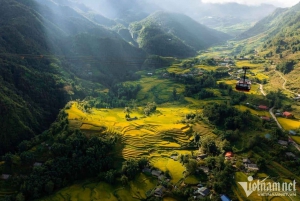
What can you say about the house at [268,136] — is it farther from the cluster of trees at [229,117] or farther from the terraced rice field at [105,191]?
the terraced rice field at [105,191]

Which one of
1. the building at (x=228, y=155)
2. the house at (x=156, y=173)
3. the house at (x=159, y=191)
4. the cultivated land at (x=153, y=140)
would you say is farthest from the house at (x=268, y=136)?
the house at (x=159, y=191)

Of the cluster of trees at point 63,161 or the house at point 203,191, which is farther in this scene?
the cluster of trees at point 63,161

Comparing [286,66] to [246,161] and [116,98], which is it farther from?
[246,161]

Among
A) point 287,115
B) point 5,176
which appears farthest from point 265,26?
point 5,176

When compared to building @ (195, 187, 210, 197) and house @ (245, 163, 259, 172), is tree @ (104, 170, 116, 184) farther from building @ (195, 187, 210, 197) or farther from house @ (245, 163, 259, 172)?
house @ (245, 163, 259, 172)

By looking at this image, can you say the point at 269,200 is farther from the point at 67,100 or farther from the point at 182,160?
the point at 67,100

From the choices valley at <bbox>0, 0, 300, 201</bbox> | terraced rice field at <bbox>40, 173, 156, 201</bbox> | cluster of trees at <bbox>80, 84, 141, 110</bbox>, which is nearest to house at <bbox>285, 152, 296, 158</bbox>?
valley at <bbox>0, 0, 300, 201</bbox>
